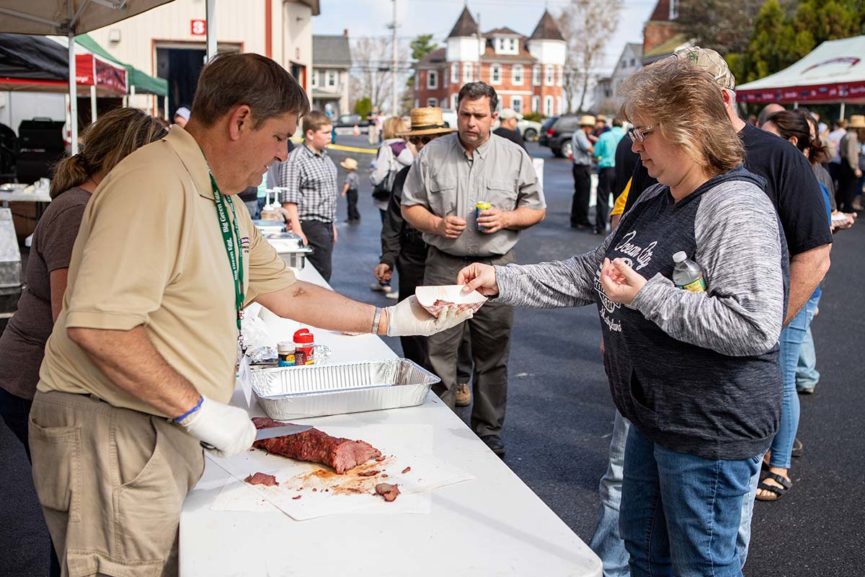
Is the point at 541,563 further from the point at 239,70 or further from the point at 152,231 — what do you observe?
the point at 239,70

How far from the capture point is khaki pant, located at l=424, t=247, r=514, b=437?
468 centimetres

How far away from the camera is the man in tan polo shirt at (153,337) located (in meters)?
1.78

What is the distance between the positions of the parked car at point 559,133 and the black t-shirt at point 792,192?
31.2m

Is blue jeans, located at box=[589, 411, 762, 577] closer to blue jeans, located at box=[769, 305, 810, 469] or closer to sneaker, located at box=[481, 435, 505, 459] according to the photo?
blue jeans, located at box=[769, 305, 810, 469]

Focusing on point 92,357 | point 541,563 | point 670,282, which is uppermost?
point 670,282

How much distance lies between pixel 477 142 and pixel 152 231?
308 cm

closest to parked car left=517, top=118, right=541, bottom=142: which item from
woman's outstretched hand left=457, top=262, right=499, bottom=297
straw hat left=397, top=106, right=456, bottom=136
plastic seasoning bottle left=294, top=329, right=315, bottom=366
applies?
straw hat left=397, top=106, right=456, bottom=136

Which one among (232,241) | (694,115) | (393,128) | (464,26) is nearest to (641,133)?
(694,115)

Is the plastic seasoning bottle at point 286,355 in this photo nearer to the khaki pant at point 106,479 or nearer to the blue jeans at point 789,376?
the khaki pant at point 106,479

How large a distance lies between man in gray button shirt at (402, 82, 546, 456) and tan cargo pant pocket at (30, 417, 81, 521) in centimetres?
275

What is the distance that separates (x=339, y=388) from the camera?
293 centimetres

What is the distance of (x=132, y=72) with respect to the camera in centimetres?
1630

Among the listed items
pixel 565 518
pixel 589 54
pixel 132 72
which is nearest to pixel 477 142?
pixel 565 518

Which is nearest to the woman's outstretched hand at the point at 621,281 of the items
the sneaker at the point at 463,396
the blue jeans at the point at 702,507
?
the blue jeans at the point at 702,507
